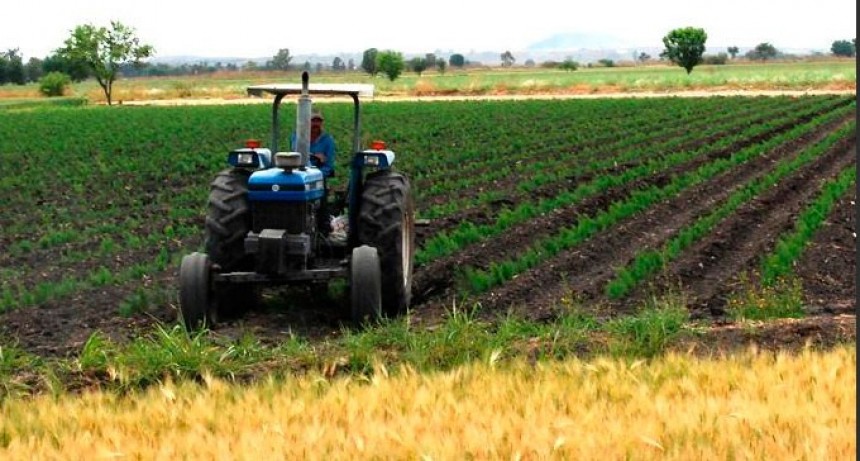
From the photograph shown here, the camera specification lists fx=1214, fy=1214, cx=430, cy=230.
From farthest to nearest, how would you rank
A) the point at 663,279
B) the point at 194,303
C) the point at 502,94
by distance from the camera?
the point at 502,94, the point at 663,279, the point at 194,303

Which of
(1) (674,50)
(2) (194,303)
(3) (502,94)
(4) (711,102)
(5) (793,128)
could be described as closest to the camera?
(2) (194,303)

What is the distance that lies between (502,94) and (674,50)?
45331 mm

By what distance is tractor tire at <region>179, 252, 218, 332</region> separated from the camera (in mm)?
9508

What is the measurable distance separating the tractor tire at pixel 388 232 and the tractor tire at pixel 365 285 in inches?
17.2

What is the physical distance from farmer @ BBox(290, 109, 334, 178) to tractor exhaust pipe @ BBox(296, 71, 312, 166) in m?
0.55

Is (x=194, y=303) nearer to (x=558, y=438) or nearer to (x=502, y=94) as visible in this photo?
(x=558, y=438)

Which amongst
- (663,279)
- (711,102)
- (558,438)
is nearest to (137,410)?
(558,438)

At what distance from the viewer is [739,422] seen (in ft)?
16.0

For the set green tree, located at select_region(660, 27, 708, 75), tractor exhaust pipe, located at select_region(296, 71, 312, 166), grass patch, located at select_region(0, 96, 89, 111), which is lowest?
grass patch, located at select_region(0, 96, 89, 111)

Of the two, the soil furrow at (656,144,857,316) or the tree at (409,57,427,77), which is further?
the tree at (409,57,427,77)

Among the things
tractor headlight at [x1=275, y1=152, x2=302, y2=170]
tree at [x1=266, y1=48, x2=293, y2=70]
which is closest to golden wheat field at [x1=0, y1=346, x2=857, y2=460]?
tractor headlight at [x1=275, y1=152, x2=302, y2=170]

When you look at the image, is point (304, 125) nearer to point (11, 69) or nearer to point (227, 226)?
point (227, 226)

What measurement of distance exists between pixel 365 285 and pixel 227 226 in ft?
4.51

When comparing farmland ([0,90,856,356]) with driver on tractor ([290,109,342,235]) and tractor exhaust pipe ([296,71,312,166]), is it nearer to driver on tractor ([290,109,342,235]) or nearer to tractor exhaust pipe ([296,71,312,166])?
driver on tractor ([290,109,342,235])
